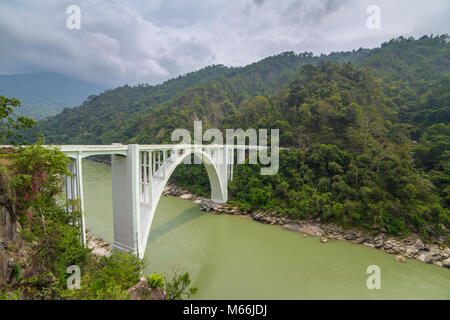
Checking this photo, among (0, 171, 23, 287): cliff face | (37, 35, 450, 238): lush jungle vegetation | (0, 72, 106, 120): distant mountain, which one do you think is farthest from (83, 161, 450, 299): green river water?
(0, 72, 106, 120): distant mountain

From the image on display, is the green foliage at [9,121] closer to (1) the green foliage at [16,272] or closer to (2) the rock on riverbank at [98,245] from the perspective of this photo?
(1) the green foliage at [16,272]

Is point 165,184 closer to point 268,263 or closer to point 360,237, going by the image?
point 268,263

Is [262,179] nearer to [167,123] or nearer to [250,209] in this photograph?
[250,209]

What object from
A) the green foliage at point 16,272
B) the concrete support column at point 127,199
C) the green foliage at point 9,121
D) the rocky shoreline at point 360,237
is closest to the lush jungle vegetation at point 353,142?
the rocky shoreline at point 360,237

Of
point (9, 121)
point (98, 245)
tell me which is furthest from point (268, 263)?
point (9, 121)

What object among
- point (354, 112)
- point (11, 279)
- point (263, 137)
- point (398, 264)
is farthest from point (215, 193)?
point (354, 112)

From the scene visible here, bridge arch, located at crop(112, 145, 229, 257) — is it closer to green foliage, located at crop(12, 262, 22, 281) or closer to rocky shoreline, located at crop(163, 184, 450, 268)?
green foliage, located at crop(12, 262, 22, 281)
